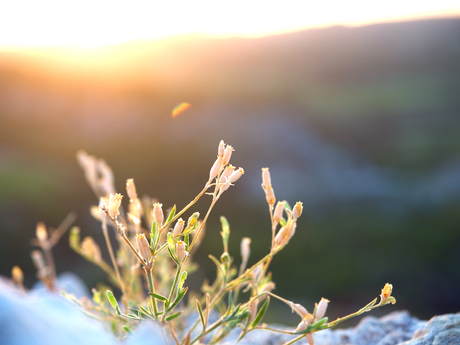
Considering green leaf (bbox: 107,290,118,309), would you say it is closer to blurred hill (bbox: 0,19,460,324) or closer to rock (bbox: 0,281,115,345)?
rock (bbox: 0,281,115,345)

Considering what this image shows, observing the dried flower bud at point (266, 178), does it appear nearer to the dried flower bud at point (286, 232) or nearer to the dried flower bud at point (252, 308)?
the dried flower bud at point (286, 232)

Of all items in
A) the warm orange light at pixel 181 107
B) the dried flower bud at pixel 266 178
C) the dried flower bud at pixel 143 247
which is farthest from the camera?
the warm orange light at pixel 181 107

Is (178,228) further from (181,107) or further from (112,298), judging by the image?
(181,107)

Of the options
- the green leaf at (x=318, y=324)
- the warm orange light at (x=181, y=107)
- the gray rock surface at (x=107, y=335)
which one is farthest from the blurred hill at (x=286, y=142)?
the green leaf at (x=318, y=324)

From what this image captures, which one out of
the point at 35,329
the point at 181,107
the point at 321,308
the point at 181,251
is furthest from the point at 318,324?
the point at 181,107

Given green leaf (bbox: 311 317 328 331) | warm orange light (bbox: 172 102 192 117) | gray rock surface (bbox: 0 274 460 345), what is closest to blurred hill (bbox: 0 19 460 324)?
warm orange light (bbox: 172 102 192 117)

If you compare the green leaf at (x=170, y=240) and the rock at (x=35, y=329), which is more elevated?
the green leaf at (x=170, y=240)
